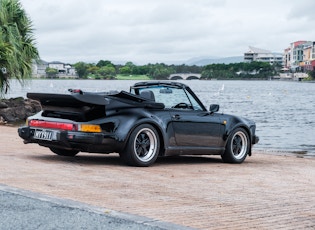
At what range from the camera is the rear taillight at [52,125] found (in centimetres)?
1046

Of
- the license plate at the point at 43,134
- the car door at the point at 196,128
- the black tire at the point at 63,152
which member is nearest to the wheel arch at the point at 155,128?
the car door at the point at 196,128

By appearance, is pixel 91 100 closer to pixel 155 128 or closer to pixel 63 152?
pixel 155 128

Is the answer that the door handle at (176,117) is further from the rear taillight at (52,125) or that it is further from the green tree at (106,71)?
the green tree at (106,71)

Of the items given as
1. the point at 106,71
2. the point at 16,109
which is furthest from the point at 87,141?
the point at 106,71

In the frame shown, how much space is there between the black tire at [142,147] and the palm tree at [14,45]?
61.8ft

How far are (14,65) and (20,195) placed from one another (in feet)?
74.5

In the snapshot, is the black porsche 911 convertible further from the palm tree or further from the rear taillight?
the palm tree

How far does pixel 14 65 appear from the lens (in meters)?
29.2

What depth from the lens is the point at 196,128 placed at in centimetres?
1170

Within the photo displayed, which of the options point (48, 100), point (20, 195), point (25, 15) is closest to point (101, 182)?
point (20, 195)

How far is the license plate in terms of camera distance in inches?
420

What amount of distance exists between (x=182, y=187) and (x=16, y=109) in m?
24.4

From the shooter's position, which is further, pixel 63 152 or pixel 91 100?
pixel 63 152

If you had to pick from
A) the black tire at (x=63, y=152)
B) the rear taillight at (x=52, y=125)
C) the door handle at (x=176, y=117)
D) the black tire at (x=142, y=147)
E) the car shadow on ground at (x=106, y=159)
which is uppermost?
the door handle at (x=176, y=117)
